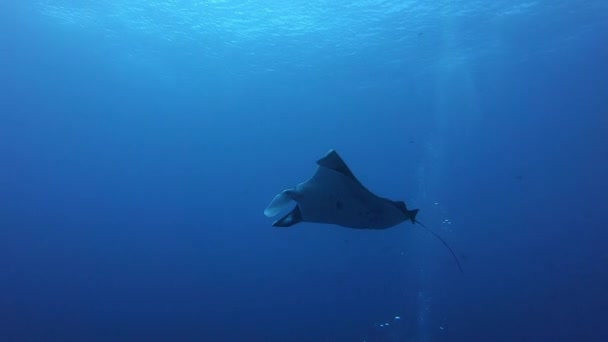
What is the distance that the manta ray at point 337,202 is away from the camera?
5.18m

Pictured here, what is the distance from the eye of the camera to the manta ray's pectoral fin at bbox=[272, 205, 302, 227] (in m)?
5.39

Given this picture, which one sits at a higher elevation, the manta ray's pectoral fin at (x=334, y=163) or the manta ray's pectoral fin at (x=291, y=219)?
the manta ray's pectoral fin at (x=334, y=163)

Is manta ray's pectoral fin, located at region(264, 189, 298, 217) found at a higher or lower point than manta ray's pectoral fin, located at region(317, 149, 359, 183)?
lower

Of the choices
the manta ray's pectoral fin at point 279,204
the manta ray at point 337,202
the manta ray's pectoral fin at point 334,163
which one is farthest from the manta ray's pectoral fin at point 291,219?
the manta ray's pectoral fin at point 334,163

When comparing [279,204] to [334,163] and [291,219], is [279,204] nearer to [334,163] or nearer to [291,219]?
[291,219]

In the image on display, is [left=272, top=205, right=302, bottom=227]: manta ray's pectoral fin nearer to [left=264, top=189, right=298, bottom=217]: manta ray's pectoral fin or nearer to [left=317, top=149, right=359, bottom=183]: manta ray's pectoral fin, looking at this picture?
[left=264, top=189, right=298, bottom=217]: manta ray's pectoral fin

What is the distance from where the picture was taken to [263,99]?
107 feet

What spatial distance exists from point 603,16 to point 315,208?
797 inches

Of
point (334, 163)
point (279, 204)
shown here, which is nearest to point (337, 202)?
point (334, 163)

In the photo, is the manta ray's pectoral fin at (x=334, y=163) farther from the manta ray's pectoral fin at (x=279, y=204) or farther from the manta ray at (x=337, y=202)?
the manta ray's pectoral fin at (x=279, y=204)

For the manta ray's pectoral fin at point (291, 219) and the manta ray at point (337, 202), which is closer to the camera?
the manta ray at point (337, 202)

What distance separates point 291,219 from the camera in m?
5.43

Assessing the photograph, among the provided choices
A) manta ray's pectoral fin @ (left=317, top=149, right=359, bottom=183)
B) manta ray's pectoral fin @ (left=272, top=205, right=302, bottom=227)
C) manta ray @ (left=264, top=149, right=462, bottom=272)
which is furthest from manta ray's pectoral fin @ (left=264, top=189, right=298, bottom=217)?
manta ray's pectoral fin @ (left=317, top=149, right=359, bottom=183)

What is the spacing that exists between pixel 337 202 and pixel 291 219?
61cm
